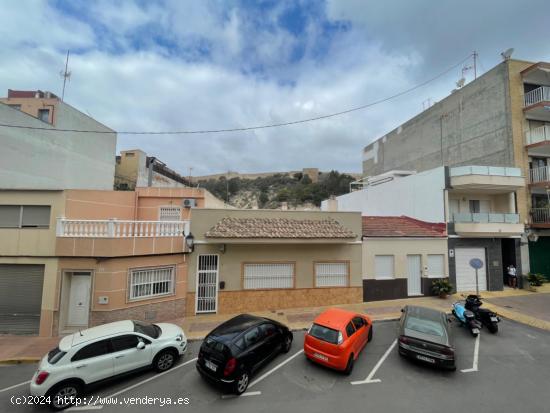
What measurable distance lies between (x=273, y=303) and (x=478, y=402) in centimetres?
820

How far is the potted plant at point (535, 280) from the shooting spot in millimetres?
15741

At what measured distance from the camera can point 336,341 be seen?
704 centimetres

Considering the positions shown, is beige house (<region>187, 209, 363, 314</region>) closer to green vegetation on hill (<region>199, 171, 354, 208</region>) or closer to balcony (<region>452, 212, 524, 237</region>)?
balcony (<region>452, 212, 524, 237</region>)

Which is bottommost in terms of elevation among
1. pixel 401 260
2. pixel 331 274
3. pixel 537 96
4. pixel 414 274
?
pixel 414 274

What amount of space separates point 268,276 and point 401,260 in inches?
311

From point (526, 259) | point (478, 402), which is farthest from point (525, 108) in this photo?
point (478, 402)

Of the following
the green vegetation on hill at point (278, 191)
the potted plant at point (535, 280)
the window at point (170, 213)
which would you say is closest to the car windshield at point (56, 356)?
the window at point (170, 213)

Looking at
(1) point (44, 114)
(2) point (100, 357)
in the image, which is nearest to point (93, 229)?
(2) point (100, 357)

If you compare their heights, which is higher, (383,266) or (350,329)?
(383,266)

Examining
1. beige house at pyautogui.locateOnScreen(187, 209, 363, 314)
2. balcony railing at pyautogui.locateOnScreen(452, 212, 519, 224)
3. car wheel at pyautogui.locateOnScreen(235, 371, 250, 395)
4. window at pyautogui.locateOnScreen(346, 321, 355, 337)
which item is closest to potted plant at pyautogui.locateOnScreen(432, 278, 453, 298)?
balcony railing at pyautogui.locateOnScreen(452, 212, 519, 224)

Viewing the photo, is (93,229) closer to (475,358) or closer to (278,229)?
(278,229)

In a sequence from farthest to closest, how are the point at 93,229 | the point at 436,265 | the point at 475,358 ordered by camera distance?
the point at 436,265, the point at 93,229, the point at 475,358

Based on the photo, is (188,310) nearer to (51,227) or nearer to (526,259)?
(51,227)

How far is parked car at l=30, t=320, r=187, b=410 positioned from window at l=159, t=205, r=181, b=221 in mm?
8755
